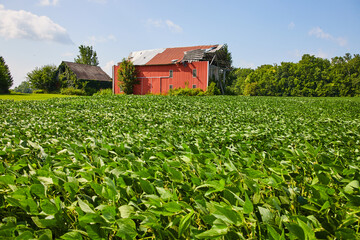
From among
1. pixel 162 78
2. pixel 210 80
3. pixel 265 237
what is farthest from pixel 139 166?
pixel 162 78

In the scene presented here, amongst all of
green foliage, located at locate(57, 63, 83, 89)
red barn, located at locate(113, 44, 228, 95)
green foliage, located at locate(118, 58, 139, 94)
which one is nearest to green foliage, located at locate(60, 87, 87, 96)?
green foliage, located at locate(57, 63, 83, 89)

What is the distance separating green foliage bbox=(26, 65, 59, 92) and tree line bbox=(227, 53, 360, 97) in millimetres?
48427

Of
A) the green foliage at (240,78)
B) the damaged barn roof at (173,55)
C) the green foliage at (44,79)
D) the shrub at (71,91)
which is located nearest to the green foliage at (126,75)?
the damaged barn roof at (173,55)

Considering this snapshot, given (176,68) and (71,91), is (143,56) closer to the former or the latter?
(176,68)

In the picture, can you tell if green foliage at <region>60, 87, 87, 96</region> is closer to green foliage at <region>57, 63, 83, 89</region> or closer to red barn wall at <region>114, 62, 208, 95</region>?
green foliage at <region>57, 63, 83, 89</region>

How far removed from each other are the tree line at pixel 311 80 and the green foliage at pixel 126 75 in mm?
37209

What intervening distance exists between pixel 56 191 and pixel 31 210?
33 centimetres

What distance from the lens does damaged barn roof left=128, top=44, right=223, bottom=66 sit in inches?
1550

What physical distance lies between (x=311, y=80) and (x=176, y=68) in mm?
59852

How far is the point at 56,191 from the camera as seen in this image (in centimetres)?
155

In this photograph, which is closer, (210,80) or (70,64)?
(210,80)

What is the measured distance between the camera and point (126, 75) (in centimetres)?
4328

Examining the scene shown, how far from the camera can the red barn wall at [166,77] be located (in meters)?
38.4

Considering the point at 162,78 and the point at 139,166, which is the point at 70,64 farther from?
the point at 139,166
